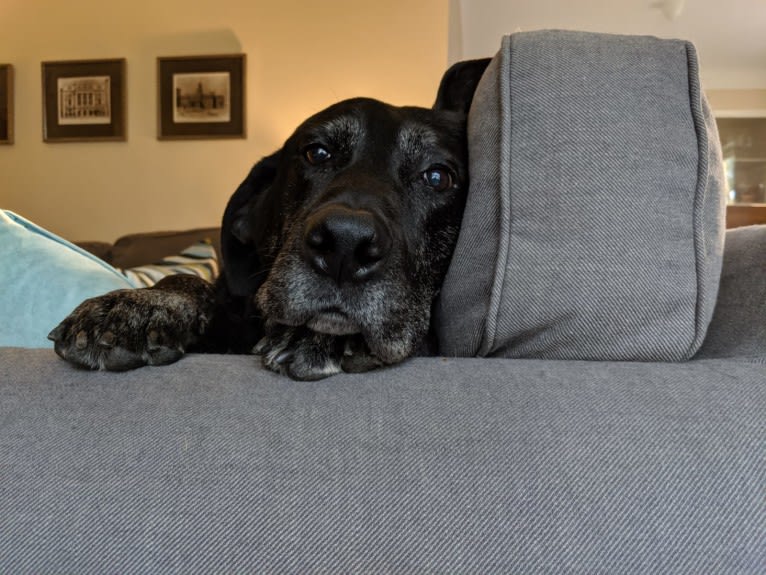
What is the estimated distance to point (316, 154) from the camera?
1.43 metres

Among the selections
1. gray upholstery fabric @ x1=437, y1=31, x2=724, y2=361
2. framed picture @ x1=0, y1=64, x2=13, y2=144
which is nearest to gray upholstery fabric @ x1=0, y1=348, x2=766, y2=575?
gray upholstery fabric @ x1=437, y1=31, x2=724, y2=361

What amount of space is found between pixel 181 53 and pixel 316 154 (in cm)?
377

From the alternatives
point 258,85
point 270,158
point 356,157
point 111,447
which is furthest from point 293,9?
point 111,447

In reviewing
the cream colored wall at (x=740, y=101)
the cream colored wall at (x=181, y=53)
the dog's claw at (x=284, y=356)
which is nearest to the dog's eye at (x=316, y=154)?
the dog's claw at (x=284, y=356)

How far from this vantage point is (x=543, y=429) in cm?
61

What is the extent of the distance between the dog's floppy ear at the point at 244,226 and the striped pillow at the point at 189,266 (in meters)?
0.78

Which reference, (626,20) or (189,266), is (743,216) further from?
(626,20)

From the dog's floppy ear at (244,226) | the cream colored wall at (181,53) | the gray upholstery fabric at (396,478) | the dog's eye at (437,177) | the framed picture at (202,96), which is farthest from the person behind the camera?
the framed picture at (202,96)

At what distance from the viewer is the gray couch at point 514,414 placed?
519mm

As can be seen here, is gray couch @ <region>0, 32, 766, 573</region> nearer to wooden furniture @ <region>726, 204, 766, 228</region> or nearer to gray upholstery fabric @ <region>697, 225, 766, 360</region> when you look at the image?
gray upholstery fabric @ <region>697, 225, 766, 360</region>

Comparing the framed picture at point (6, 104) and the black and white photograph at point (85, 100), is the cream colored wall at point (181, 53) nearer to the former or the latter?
the framed picture at point (6, 104)

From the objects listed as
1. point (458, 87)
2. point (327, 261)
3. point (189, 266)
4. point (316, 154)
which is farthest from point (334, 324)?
point (189, 266)

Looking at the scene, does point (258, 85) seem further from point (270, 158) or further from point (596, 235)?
point (596, 235)

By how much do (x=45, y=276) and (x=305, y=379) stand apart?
28.9 inches
